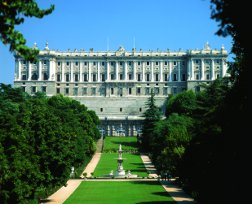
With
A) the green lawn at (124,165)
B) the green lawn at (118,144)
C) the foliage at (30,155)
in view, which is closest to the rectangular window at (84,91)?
the green lawn at (118,144)

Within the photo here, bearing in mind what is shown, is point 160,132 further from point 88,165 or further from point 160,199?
point 160,199

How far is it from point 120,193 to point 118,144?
143 feet

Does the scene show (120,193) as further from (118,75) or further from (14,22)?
(118,75)

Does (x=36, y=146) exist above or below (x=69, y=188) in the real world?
above

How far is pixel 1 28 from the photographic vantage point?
26.3 feet

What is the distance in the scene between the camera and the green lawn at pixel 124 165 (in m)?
47.4

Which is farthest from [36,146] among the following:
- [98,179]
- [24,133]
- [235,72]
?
[98,179]

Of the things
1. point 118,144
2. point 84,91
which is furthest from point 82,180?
point 84,91

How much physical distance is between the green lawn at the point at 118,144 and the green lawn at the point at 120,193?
31.9 m

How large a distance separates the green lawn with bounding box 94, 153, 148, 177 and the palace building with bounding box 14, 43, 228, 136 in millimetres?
33817

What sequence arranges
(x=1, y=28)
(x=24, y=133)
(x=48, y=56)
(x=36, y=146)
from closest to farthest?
(x=1, y=28), (x=24, y=133), (x=36, y=146), (x=48, y=56)

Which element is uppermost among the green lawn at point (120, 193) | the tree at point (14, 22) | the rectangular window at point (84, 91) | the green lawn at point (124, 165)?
the rectangular window at point (84, 91)

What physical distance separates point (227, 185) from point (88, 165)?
1544 inches

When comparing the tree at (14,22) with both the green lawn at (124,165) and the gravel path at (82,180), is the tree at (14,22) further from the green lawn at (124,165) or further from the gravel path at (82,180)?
the green lawn at (124,165)
